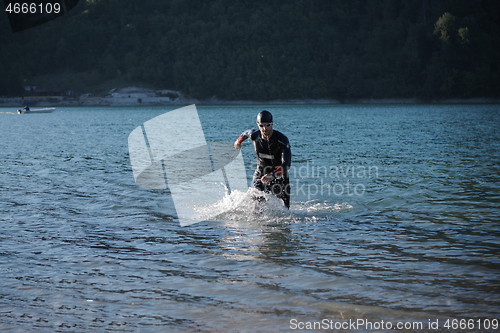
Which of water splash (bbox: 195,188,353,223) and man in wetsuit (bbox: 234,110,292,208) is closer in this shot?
man in wetsuit (bbox: 234,110,292,208)

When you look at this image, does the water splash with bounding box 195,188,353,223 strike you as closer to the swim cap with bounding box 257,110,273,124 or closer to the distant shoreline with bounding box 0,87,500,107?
the swim cap with bounding box 257,110,273,124

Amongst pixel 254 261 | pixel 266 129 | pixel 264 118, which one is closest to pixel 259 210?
pixel 266 129

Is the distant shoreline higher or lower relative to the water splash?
higher

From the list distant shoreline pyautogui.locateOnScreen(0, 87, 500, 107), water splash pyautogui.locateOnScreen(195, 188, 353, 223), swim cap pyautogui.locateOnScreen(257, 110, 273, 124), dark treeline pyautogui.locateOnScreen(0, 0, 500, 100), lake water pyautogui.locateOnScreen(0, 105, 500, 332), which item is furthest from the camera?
distant shoreline pyautogui.locateOnScreen(0, 87, 500, 107)

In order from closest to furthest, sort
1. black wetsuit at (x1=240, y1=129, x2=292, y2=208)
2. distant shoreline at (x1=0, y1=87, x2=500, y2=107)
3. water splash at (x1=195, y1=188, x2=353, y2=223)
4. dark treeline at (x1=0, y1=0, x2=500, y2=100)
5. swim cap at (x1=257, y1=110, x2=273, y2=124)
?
swim cap at (x1=257, y1=110, x2=273, y2=124) → black wetsuit at (x1=240, y1=129, x2=292, y2=208) → water splash at (x1=195, y1=188, x2=353, y2=223) → dark treeline at (x1=0, y1=0, x2=500, y2=100) → distant shoreline at (x1=0, y1=87, x2=500, y2=107)

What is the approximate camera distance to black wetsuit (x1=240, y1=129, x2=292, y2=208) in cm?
1143

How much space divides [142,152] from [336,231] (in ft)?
77.2

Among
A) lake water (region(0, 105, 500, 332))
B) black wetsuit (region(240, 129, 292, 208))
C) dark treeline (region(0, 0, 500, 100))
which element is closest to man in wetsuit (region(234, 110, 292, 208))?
black wetsuit (region(240, 129, 292, 208))

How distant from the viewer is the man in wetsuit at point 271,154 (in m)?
11.1

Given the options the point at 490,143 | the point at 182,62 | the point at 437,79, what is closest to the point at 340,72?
the point at 437,79

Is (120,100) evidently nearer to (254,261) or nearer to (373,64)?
(373,64)

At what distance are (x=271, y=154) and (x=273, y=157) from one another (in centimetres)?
9

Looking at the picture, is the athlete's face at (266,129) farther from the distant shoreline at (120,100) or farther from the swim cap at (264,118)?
the distant shoreline at (120,100)

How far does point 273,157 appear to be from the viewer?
11797 mm
